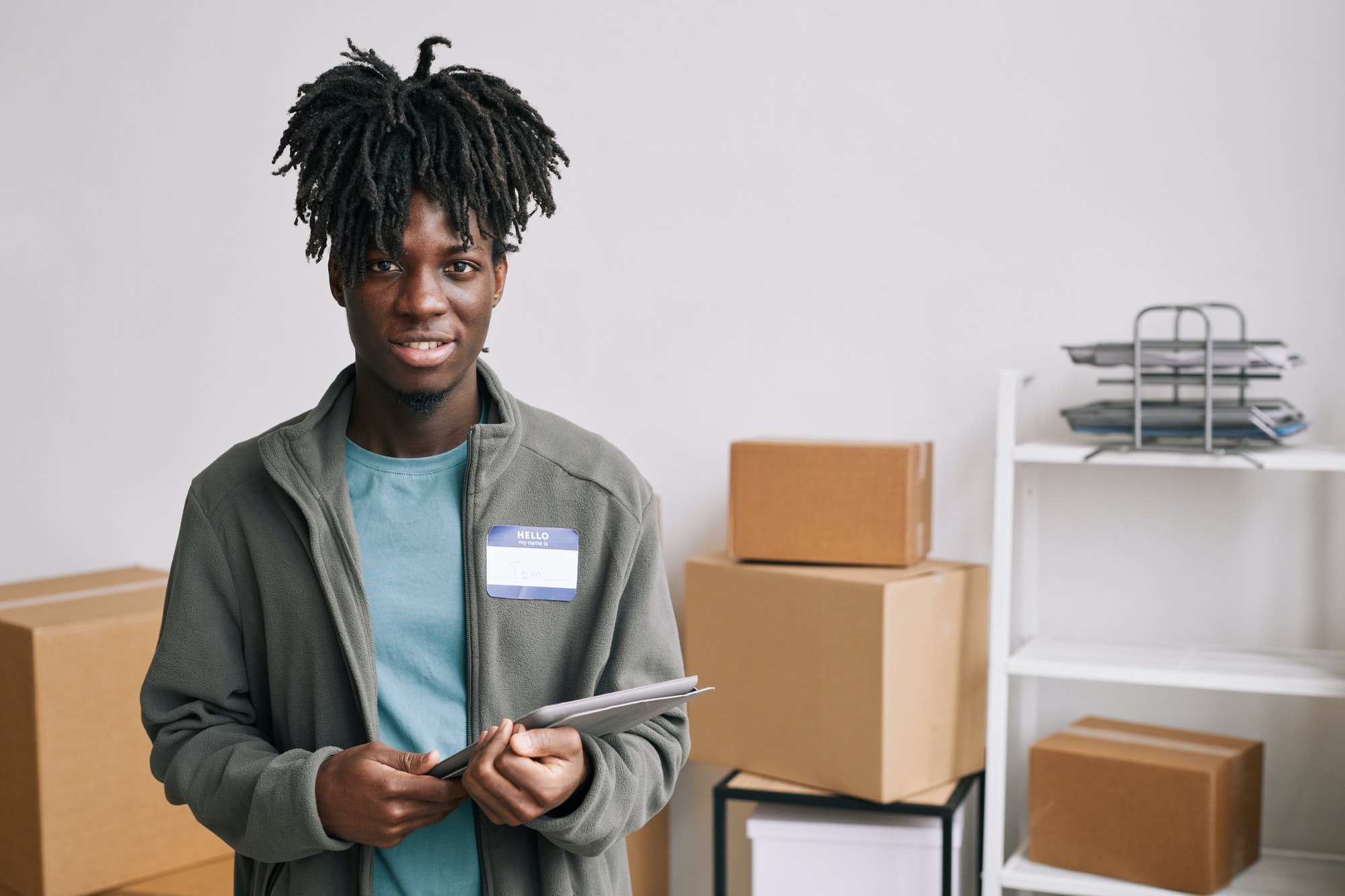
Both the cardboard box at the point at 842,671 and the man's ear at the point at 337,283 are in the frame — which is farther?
the cardboard box at the point at 842,671

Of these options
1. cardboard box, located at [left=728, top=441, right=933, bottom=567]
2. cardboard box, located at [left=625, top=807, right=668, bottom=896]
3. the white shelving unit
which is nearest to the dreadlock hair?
cardboard box, located at [left=728, top=441, right=933, bottom=567]

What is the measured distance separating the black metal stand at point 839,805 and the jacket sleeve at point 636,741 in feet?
2.87

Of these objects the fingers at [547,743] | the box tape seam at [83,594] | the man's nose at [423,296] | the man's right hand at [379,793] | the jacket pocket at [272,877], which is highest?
the man's nose at [423,296]

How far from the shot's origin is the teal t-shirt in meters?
1.08

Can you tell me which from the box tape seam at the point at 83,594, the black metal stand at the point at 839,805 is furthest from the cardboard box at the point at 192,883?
the black metal stand at the point at 839,805

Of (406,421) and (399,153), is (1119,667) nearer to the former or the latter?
(406,421)

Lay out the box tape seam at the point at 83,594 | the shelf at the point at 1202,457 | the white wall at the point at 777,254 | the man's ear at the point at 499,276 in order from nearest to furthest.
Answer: the man's ear at the point at 499,276 → the shelf at the point at 1202,457 → the white wall at the point at 777,254 → the box tape seam at the point at 83,594

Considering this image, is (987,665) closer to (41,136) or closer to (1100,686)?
(1100,686)

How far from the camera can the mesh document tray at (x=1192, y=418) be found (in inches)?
71.4

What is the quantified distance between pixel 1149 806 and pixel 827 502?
0.70 metres

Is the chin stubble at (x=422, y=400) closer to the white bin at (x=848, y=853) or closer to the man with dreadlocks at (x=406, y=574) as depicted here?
the man with dreadlocks at (x=406, y=574)

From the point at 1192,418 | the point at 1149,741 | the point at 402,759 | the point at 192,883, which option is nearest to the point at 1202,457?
the point at 1192,418

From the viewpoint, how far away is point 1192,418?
185 cm

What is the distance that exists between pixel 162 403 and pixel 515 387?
91cm
